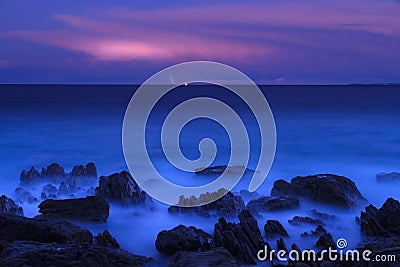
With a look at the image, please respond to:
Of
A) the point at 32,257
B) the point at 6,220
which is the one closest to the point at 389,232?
the point at 32,257

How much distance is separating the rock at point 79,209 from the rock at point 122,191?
43.3 inches

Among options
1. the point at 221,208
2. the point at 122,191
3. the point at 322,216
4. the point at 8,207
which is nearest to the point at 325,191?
the point at 322,216

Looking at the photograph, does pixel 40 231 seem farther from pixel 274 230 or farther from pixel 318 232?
pixel 318 232

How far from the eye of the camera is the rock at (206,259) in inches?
259

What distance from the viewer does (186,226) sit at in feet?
33.0

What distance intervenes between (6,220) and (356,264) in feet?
19.4

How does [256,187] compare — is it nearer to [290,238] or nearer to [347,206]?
[347,206]

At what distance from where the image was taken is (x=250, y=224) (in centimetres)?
859

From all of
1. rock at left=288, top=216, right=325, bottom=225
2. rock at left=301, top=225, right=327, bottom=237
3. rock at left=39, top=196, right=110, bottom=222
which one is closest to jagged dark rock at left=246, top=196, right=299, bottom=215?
rock at left=288, top=216, right=325, bottom=225

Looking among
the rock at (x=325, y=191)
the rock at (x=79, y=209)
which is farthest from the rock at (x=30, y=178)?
the rock at (x=325, y=191)

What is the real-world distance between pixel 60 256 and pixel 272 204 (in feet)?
19.6

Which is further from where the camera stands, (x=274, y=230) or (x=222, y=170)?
(x=222, y=170)

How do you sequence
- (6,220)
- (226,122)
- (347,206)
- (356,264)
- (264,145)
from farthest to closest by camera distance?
(226,122) < (264,145) < (347,206) < (6,220) < (356,264)

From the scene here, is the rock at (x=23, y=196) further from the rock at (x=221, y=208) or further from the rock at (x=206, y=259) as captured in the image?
the rock at (x=206, y=259)
